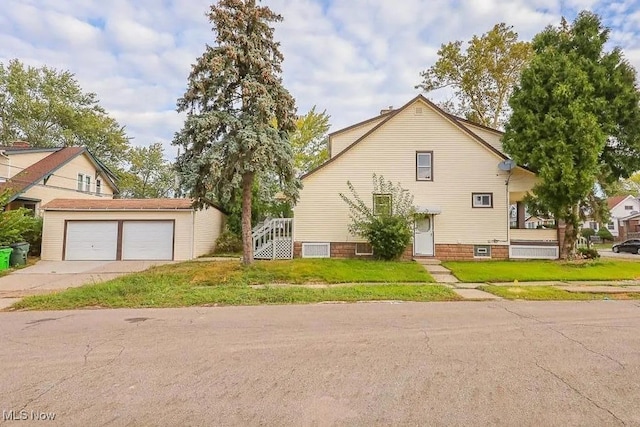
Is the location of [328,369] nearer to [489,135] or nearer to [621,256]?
[489,135]

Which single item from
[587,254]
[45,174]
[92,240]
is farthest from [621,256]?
[45,174]

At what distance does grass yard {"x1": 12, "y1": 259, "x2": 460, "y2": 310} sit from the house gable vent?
3.06 m

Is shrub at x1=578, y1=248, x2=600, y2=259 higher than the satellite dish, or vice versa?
the satellite dish

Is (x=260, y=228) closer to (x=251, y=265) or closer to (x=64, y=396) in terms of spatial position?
(x=251, y=265)

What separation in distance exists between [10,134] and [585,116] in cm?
4519

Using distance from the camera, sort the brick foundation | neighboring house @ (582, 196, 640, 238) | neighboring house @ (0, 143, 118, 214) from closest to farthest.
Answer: the brick foundation, neighboring house @ (0, 143, 118, 214), neighboring house @ (582, 196, 640, 238)

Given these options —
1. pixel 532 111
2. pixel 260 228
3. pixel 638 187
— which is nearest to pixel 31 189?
pixel 260 228

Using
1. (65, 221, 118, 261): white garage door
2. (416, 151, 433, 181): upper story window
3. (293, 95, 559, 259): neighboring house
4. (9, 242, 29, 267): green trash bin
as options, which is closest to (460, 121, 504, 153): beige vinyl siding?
(293, 95, 559, 259): neighboring house

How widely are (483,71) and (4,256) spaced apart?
29304 mm

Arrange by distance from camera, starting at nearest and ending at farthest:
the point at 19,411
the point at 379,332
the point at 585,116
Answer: the point at 19,411, the point at 379,332, the point at 585,116

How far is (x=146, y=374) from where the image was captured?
14.3 feet

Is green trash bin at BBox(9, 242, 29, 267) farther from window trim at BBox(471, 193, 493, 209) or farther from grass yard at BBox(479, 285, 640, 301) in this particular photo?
window trim at BBox(471, 193, 493, 209)

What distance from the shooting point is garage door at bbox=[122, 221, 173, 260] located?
19.3 m

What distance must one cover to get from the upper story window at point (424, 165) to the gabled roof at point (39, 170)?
19.8 m
